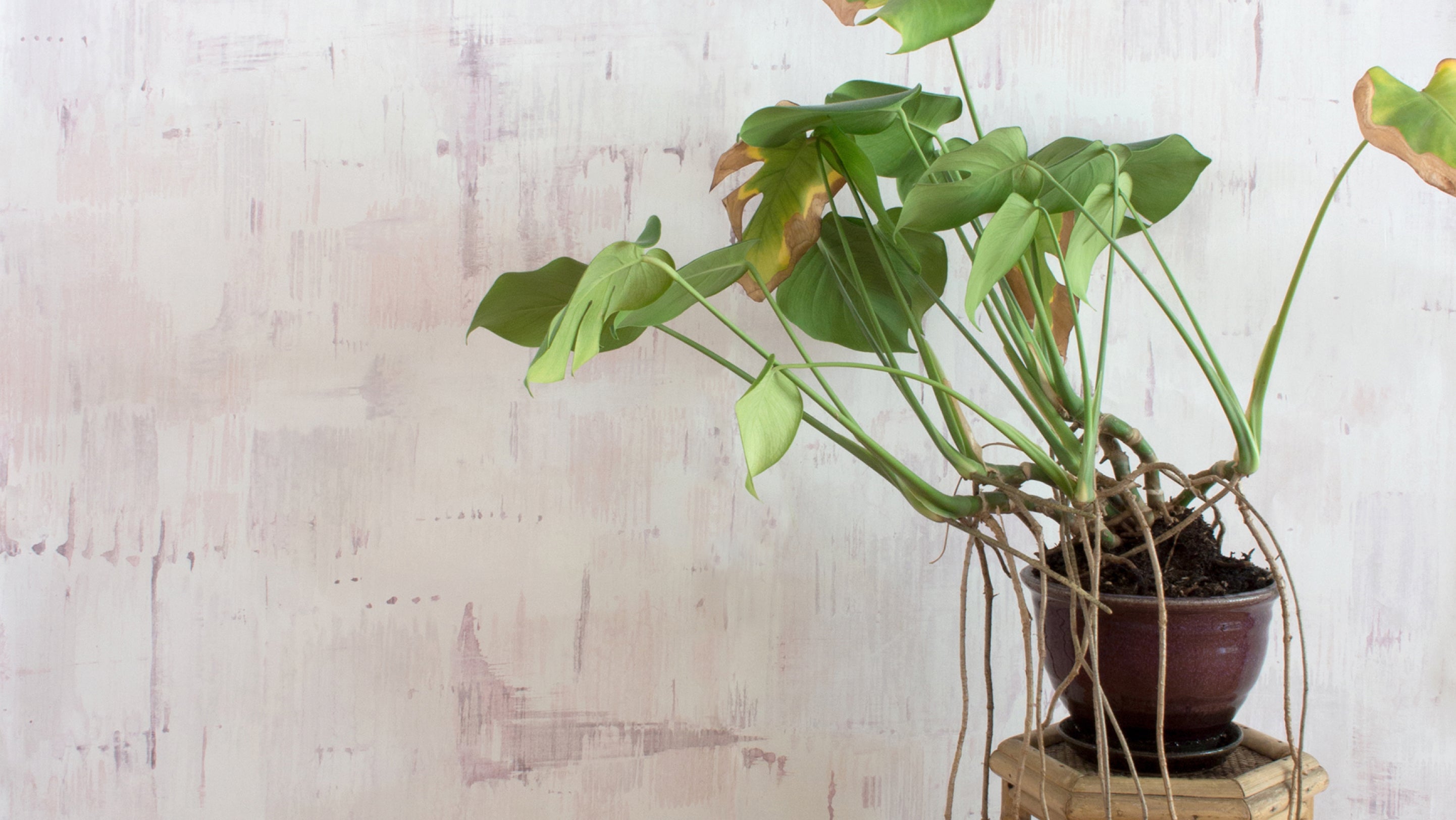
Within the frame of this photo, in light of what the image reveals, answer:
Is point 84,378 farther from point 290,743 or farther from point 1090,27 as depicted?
point 1090,27

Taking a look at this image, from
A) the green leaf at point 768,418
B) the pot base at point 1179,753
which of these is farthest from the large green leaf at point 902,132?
the pot base at point 1179,753

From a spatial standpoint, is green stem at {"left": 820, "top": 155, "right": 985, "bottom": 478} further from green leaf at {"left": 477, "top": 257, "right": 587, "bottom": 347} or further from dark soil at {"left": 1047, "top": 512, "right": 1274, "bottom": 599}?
green leaf at {"left": 477, "top": 257, "right": 587, "bottom": 347}

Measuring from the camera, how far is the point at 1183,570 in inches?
31.1

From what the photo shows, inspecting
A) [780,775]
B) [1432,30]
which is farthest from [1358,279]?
[780,775]

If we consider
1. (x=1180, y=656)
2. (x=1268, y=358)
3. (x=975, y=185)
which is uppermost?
(x=975, y=185)

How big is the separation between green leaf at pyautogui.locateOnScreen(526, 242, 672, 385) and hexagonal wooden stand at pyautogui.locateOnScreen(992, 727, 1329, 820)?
0.44 m

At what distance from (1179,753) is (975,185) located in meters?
0.49

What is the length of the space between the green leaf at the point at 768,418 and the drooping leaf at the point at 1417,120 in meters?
0.44

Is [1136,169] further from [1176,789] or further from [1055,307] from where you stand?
[1176,789]

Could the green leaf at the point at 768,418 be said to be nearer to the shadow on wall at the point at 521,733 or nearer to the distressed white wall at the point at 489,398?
the distressed white wall at the point at 489,398

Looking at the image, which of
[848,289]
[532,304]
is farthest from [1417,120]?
[532,304]

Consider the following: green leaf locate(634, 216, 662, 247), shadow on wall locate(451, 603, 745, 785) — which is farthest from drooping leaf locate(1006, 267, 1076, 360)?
shadow on wall locate(451, 603, 745, 785)

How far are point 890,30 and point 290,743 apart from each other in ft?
3.53

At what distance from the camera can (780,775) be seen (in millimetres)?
1092
